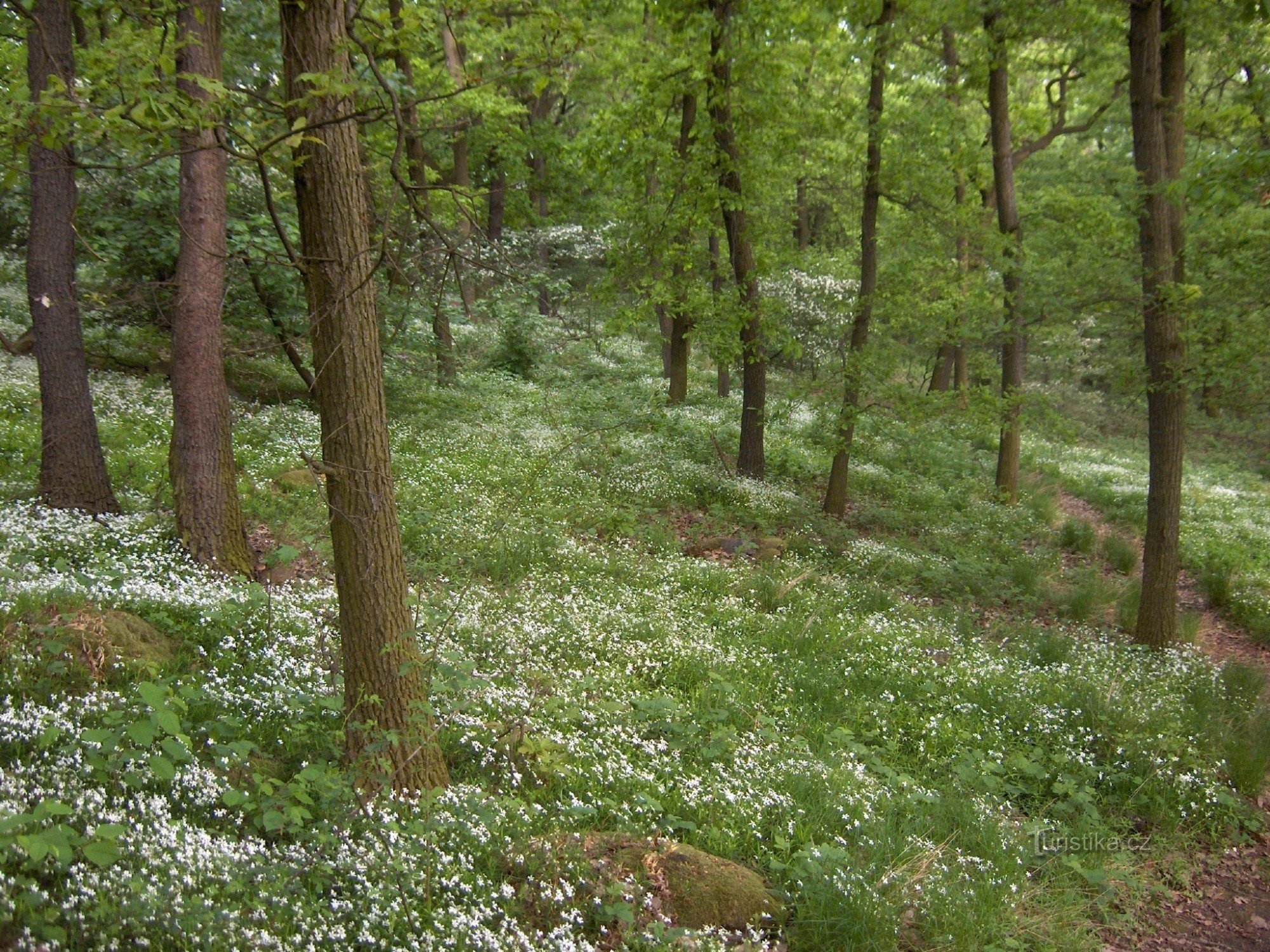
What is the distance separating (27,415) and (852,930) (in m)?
12.1

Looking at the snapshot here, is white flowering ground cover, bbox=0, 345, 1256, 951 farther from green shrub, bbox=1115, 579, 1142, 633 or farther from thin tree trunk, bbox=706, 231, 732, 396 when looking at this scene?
thin tree trunk, bbox=706, 231, 732, 396

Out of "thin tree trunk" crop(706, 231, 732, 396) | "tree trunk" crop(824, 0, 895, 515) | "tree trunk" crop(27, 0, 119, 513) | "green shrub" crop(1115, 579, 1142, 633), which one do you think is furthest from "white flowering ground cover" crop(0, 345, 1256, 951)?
"thin tree trunk" crop(706, 231, 732, 396)

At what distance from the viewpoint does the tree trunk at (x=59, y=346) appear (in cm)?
826

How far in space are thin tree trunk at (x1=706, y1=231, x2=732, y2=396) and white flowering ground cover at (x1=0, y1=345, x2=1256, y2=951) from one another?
414 cm

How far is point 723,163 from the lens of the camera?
545 inches

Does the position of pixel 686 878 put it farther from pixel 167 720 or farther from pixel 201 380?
pixel 201 380

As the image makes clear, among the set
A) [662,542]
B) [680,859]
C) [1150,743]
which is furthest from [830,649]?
[680,859]

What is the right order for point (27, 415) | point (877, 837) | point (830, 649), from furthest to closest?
point (27, 415)
point (830, 649)
point (877, 837)

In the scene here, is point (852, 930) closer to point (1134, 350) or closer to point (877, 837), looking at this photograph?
point (877, 837)

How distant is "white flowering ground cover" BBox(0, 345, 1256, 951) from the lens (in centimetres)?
386

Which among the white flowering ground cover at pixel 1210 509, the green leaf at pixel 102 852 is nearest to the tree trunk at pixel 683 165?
the white flowering ground cover at pixel 1210 509

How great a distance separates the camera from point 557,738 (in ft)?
19.2

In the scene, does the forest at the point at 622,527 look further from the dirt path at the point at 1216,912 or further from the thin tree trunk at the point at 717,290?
the thin tree trunk at the point at 717,290

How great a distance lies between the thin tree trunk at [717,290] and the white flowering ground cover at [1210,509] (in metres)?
8.33
